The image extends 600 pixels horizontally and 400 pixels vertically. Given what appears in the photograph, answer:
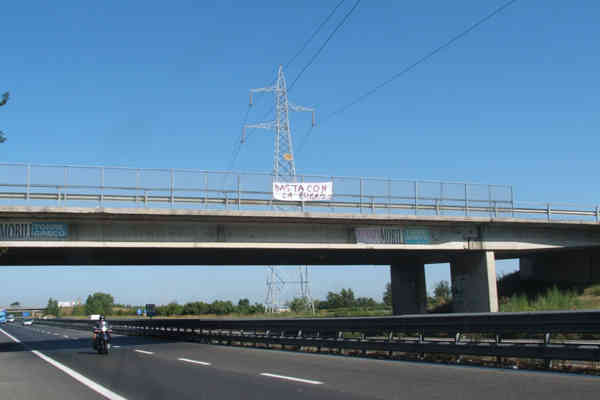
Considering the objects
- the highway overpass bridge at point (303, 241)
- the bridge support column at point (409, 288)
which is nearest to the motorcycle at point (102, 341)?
the highway overpass bridge at point (303, 241)

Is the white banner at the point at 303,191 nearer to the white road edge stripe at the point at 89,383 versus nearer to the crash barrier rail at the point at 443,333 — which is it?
the crash barrier rail at the point at 443,333

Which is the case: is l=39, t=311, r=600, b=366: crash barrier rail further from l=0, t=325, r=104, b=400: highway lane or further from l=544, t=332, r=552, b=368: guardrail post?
l=0, t=325, r=104, b=400: highway lane

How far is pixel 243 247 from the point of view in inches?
1112

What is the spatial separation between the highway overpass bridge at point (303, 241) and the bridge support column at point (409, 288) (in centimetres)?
7

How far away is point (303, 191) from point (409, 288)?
13.3 metres

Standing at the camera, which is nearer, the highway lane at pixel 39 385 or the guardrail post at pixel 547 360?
the highway lane at pixel 39 385

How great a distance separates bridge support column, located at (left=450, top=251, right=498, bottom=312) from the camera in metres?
32.4

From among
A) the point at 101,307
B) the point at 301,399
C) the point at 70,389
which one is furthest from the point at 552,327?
the point at 101,307

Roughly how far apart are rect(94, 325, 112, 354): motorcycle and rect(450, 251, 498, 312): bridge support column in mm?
19995

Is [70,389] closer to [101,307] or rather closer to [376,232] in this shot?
[376,232]

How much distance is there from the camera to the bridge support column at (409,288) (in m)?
38.7

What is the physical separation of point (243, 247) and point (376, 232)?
22.6 ft

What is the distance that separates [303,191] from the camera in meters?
29.7

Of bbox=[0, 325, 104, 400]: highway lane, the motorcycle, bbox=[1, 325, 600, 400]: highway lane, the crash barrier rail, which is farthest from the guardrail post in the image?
the motorcycle
